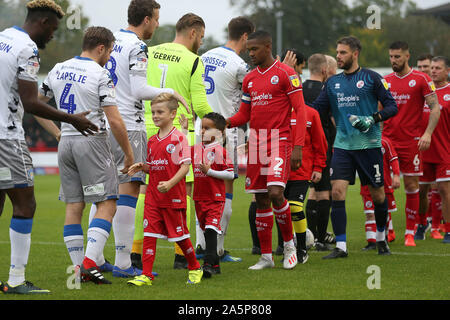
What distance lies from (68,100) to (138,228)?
1.75 meters

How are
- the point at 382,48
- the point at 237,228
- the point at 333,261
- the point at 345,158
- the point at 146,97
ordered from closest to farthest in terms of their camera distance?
the point at 146,97, the point at 333,261, the point at 345,158, the point at 237,228, the point at 382,48

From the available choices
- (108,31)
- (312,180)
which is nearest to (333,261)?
(312,180)

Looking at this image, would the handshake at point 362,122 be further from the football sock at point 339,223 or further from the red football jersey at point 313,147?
the football sock at point 339,223

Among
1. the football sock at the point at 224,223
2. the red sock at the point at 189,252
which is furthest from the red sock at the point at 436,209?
the red sock at the point at 189,252

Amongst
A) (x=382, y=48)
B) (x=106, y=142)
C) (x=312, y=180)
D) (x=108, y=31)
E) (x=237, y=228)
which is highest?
(x=382, y=48)

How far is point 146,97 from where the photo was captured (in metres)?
7.14

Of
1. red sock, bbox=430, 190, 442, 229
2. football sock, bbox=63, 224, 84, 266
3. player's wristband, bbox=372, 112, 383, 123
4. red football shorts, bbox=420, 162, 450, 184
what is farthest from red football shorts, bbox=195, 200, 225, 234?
red sock, bbox=430, 190, 442, 229

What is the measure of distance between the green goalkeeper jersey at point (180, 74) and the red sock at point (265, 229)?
1.23m

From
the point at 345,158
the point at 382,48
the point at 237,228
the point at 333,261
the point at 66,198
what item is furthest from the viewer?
the point at 382,48

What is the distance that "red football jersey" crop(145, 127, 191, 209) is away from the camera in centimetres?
661

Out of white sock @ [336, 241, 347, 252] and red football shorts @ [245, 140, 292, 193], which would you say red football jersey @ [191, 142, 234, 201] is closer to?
red football shorts @ [245, 140, 292, 193]

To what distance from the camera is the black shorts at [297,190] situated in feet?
27.3
